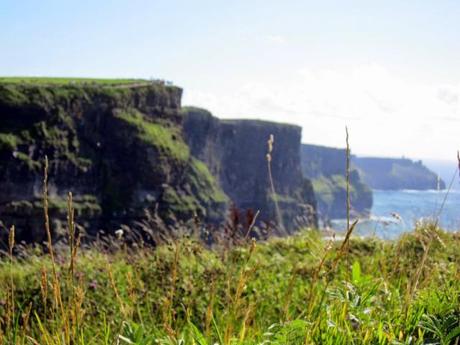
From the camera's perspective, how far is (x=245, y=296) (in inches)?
164

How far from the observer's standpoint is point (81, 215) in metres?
94.9

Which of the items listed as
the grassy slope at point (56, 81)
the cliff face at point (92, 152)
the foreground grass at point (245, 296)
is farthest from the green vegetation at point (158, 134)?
the foreground grass at point (245, 296)

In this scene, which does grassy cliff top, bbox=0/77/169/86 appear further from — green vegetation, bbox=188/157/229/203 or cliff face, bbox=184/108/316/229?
cliff face, bbox=184/108/316/229

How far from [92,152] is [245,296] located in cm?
10322

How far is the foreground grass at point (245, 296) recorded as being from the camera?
2541 millimetres

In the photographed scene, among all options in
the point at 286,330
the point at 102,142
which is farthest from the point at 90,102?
the point at 286,330

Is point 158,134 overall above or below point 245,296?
above

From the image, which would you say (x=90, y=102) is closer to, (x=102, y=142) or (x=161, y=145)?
(x=102, y=142)

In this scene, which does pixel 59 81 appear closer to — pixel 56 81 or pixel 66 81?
pixel 56 81

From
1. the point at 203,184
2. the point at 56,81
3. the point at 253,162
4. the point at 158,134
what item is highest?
the point at 56,81

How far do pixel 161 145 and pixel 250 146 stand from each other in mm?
79187

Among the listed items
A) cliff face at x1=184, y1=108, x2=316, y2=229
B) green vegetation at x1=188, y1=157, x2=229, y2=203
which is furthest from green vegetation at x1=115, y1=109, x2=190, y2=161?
cliff face at x1=184, y1=108, x2=316, y2=229

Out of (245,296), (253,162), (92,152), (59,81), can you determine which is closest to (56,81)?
(59,81)

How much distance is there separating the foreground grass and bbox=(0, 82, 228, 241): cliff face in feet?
246
